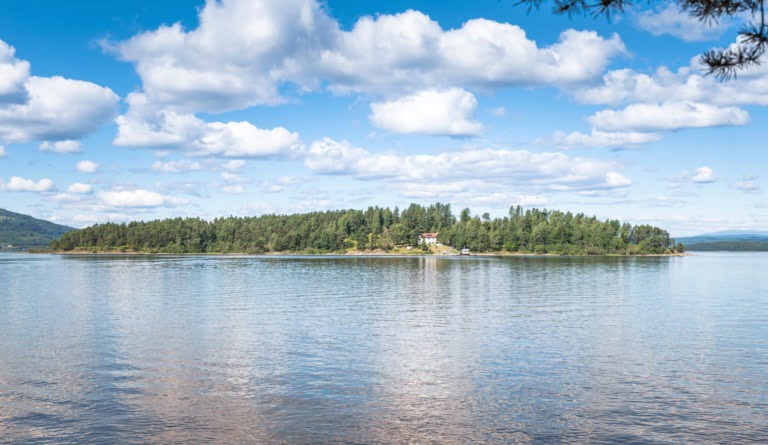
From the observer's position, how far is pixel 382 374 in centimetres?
2994

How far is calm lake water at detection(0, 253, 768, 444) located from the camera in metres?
21.9

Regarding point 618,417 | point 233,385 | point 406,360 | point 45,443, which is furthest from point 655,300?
point 45,443

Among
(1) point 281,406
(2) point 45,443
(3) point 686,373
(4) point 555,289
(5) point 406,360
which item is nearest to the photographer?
(2) point 45,443

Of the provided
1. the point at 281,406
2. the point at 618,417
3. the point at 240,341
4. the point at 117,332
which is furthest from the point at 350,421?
the point at 117,332

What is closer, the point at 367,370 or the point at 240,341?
the point at 367,370

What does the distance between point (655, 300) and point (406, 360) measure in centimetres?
4527

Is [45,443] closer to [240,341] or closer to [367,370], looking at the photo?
[367,370]

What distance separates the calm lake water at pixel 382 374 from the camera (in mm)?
21938

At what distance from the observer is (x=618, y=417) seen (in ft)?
76.2

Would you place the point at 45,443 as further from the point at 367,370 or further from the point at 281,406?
the point at 367,370

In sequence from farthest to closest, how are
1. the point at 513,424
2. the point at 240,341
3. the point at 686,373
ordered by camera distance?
the point at 240,341 < the point at 686,373 < the point at 513,424

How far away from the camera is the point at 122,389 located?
26.9m

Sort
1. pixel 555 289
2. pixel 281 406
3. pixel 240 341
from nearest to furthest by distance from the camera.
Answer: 1. pixel 281 406
2. pixel 240 341
3. pixel 555 289

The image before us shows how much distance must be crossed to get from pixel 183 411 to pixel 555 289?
64.6m
